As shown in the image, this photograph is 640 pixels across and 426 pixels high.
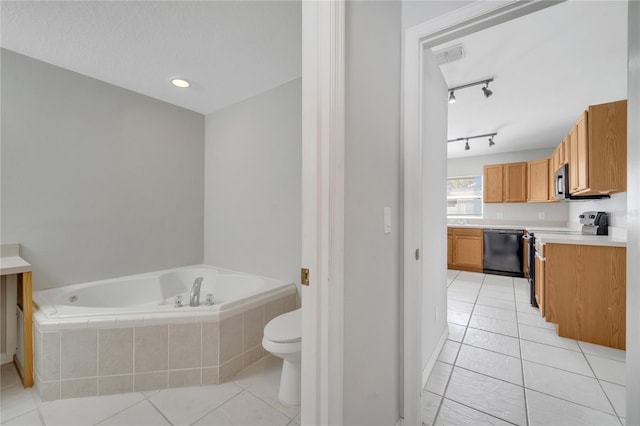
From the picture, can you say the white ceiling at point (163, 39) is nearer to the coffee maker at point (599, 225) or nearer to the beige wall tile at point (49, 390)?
the beige wall tile at point (49, 390)

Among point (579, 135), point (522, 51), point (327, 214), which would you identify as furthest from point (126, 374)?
point (579, 135)

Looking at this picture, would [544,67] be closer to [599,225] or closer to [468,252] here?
[599,225]

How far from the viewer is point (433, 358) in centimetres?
193

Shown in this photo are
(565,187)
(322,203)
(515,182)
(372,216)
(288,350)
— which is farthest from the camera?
(515,182)

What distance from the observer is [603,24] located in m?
1.68

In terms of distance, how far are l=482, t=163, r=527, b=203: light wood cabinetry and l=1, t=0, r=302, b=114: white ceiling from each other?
4.47m

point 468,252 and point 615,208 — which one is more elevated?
point 615,208

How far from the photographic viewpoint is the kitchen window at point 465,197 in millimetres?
5430

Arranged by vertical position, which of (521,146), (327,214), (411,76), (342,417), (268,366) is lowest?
(268,366)

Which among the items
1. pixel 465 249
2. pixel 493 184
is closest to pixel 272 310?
pixel 465 249

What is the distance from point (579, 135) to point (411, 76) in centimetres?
232

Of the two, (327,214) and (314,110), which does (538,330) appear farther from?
(314,110)

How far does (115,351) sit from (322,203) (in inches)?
71.3

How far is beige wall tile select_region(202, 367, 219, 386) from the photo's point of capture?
5.69ft
